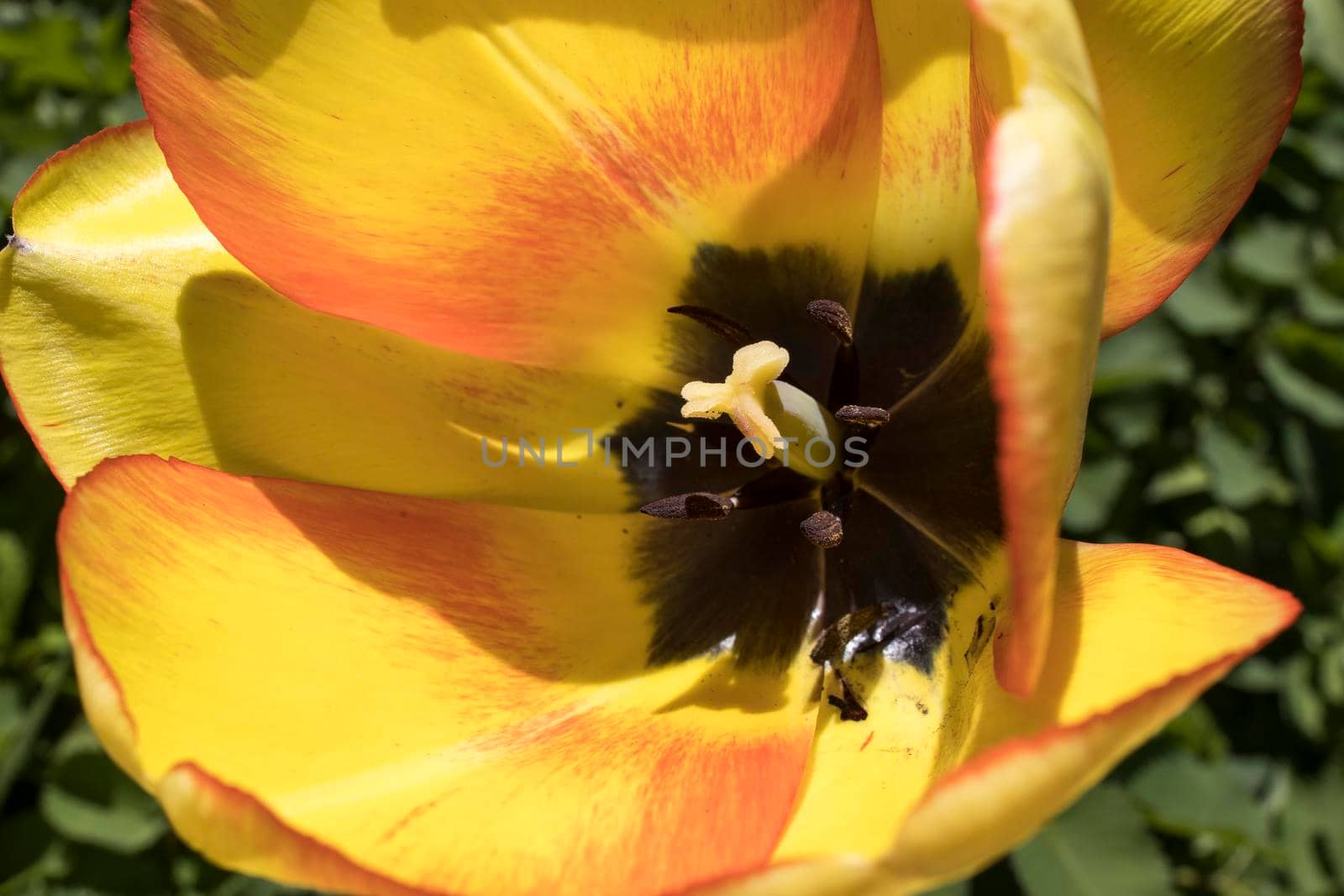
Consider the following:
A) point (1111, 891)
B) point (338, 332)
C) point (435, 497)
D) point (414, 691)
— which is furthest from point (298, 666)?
point (1111, 891)

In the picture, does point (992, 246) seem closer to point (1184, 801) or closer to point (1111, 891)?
point (1111, 891)

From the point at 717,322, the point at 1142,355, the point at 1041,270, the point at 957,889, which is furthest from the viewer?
the point at 1142,355

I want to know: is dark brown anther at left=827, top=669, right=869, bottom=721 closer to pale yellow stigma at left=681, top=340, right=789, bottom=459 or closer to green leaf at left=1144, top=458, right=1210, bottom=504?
pale yellow stigma at left=681, top=340, right=789, bottom=459

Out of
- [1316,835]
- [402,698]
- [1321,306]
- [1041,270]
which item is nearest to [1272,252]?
[1321,306]

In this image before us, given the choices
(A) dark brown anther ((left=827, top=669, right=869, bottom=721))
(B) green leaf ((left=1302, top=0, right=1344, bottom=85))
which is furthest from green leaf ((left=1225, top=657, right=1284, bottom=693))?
(A) dark brown anther ((left=827, top=669, right=869, bottom=721))

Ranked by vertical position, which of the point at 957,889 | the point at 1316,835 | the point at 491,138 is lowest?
the point at 1316,835

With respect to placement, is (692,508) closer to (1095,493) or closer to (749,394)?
(749,394)

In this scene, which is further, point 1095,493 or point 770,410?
point 1095,493
